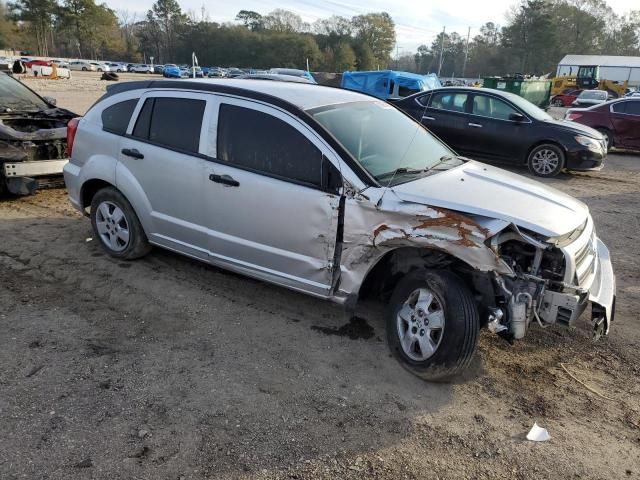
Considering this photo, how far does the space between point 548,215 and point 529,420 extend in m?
1.30

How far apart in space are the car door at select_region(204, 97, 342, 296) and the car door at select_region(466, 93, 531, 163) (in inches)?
299

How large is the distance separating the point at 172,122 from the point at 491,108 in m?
7.88

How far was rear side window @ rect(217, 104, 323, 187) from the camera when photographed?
12.1ft

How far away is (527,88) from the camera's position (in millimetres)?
25234

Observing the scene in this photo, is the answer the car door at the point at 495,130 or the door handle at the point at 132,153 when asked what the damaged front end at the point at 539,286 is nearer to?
the door handle at the point at 132,153

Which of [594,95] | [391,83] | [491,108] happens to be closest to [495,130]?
[491,108]

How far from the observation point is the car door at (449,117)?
10695 mm

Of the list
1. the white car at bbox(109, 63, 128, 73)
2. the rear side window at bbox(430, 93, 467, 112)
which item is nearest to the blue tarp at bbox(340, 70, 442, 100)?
the rear side window at bbox(430, 93, 467, 112)

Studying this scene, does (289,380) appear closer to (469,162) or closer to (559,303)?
(559,303)

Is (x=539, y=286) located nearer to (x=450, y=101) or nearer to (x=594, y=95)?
(x=450, y=101)

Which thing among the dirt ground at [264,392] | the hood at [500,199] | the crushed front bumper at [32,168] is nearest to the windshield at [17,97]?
the crushed front bumper at [32,168]

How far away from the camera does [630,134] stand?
13234 millimetres

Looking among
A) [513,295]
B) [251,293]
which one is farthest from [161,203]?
[513,295]

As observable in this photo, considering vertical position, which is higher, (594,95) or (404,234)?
(594,95)
